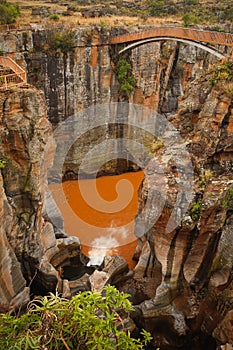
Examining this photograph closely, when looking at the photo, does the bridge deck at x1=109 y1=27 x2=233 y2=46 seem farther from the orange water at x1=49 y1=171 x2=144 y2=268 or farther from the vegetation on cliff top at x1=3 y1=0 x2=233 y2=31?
the orange water at x1=49 y1=171 x2=144 y2=268

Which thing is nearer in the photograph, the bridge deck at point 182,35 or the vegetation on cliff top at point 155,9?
the bridge deck at point 182,35

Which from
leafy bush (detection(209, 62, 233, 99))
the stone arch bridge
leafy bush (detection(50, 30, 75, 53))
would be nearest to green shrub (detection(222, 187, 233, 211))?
leafy bush (detection(209, 62, 233, 99))

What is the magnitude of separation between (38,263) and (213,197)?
6201mm

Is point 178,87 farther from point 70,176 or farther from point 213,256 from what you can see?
point 213,256

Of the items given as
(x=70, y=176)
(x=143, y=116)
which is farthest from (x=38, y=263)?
(x=143, y=116)

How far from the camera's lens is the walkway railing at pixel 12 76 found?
1022 cm

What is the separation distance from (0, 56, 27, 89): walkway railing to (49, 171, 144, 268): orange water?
767 cm

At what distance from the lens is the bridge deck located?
12.7 metres

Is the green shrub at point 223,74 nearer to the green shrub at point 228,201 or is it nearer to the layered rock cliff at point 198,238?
the layered rock cliff at point 198,238

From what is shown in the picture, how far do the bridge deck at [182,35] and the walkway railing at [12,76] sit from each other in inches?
298

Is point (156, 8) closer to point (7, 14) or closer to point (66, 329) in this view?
point (7, 14)

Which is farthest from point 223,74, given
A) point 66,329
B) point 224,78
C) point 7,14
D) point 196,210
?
point 7,14

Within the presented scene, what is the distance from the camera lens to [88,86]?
18750 mm

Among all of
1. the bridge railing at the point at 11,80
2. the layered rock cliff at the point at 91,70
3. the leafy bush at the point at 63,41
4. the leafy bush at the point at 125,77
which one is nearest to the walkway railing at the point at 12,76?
the bridge railing at the point at 11,80
